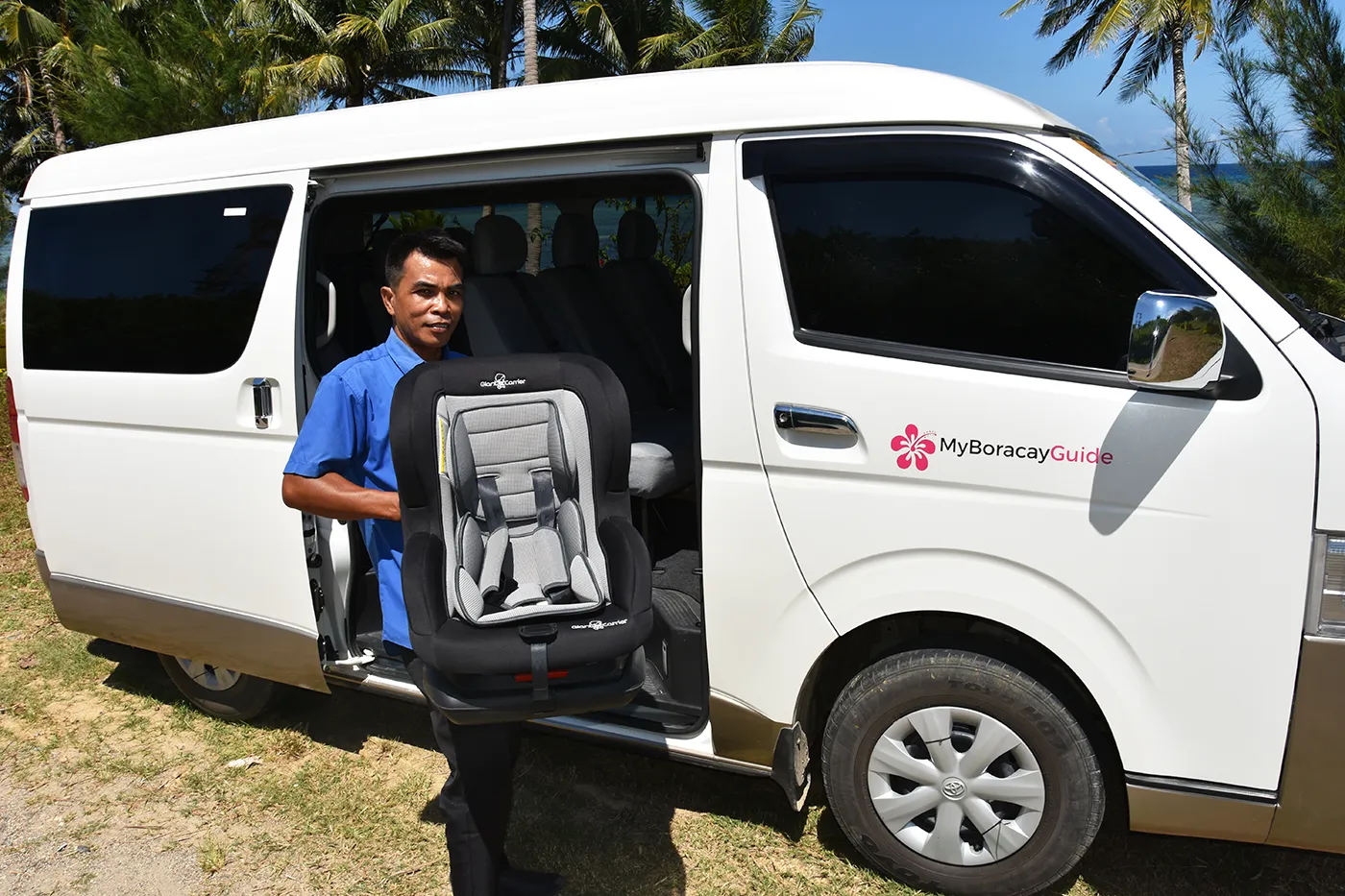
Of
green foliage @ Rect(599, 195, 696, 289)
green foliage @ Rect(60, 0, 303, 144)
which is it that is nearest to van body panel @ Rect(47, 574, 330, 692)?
green foliage @ Rect(599, 195, 696, 289)

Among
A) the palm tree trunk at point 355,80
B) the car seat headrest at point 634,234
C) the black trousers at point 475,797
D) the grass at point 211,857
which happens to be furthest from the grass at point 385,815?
the palm tree trunk at point 355,80

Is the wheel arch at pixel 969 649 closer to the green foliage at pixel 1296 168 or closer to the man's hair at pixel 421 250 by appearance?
the man's hair at pixel 421 250

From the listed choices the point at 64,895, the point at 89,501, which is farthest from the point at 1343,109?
the point at 64,895

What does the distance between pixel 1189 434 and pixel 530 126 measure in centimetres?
182

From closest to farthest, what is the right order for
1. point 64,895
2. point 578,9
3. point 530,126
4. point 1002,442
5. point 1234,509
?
point 1234,509 → point 1002,442 → point 530,126 → point 64,895 → point 578,9

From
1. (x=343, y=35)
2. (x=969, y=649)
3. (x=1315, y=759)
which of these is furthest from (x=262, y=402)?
(x=343, y=35)

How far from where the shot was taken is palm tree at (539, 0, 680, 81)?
2655 centimetres

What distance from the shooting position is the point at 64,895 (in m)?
3.00

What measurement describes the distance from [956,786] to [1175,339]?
4.10 ft

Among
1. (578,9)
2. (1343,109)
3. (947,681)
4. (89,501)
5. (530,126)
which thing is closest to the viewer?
(947,681)

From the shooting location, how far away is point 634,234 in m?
4.93

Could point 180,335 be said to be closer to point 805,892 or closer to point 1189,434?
point 805,892

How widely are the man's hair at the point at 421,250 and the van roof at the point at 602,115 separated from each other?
338 mm

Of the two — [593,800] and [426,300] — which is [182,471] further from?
[593,800]
